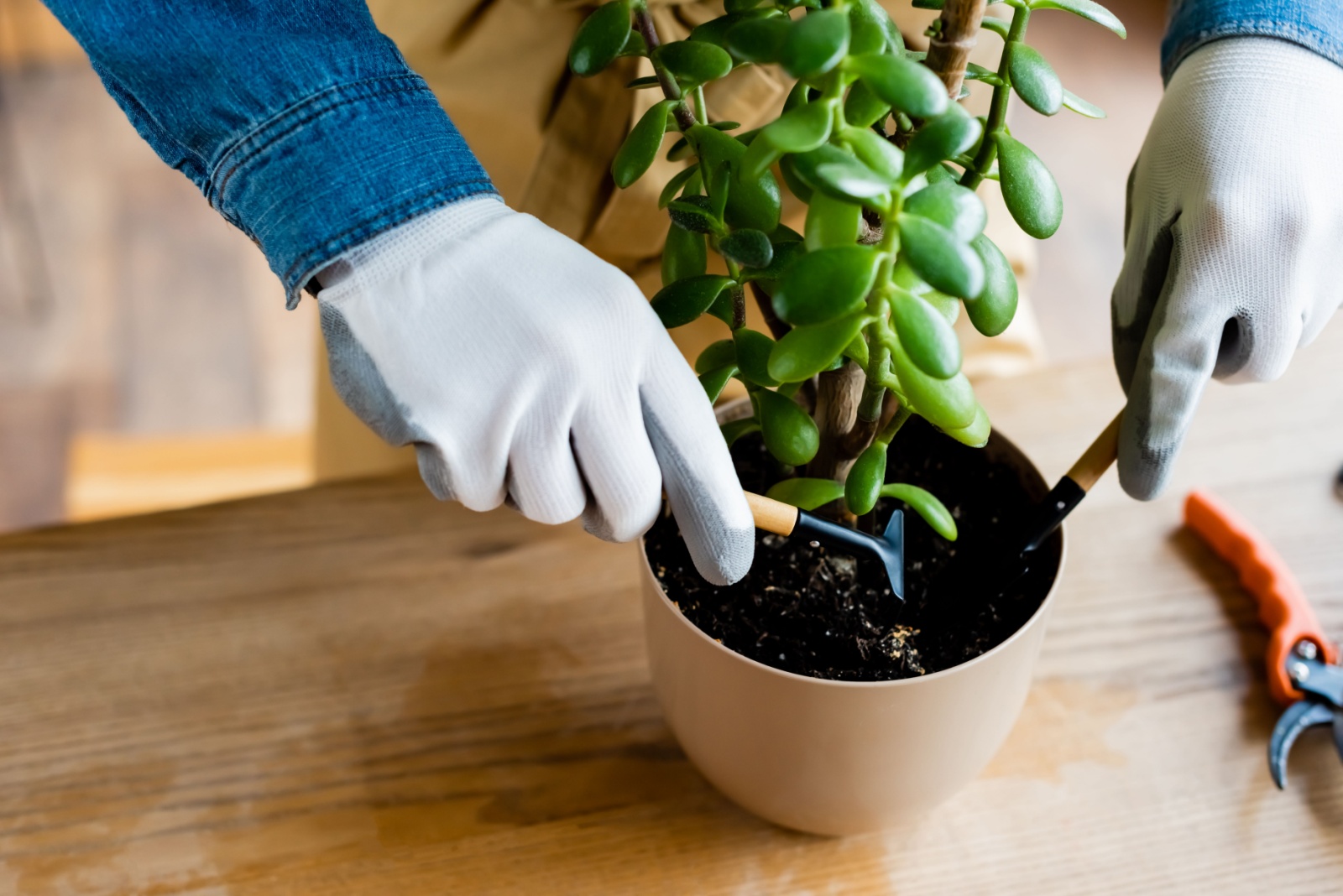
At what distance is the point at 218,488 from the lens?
5.70 feet

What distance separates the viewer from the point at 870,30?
17.0 inches

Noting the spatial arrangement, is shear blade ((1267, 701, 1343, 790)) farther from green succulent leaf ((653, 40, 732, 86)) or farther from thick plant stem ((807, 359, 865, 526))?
green succulent leaf ((653, 40, 732, 86))

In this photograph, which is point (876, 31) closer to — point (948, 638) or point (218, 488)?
point (948, 638)

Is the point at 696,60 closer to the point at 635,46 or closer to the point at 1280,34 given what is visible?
the point at 635,46

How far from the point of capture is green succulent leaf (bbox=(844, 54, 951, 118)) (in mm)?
407

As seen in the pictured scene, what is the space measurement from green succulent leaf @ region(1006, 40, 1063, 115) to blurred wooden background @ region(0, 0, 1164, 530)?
135 centimetres

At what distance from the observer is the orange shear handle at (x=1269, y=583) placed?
2.38 ft

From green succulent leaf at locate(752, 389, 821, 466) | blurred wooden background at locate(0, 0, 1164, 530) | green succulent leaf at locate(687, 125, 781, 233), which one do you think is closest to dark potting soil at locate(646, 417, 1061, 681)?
green succulent leaf at locate(752, 389, 821, 466)

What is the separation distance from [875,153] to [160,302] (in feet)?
6.85

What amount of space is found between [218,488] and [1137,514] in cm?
141

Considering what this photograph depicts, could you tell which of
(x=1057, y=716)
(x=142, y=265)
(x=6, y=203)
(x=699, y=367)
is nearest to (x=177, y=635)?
(x=699, y=367)

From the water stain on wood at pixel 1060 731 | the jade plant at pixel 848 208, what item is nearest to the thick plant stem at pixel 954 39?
the jade plant at pixel 848 208

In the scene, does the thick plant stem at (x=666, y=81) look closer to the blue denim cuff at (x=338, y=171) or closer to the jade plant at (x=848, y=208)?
the jade plant at (x=848, y=208)

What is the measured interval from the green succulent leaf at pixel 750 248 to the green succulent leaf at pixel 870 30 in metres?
0.09
